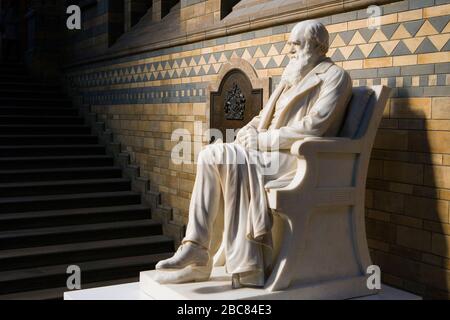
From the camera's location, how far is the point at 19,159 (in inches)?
287

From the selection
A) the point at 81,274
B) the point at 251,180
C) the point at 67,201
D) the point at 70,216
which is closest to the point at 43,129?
the point at 67,201

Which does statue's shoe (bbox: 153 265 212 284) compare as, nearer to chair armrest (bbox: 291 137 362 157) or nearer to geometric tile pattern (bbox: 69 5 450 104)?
chair armrest (bbox: 291 137 362 157)

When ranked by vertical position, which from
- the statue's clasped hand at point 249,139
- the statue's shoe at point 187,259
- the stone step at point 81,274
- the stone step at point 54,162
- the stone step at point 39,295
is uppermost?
A: the statue's clasped hand at point 249,139

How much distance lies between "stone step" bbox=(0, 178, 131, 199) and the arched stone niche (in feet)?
6.84

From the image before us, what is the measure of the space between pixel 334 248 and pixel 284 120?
900 millimetres

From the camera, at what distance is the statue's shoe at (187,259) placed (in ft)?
11.4

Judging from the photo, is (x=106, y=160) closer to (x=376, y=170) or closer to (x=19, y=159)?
(x=19, y=159)

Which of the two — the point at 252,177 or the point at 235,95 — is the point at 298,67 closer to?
the point at 252,177

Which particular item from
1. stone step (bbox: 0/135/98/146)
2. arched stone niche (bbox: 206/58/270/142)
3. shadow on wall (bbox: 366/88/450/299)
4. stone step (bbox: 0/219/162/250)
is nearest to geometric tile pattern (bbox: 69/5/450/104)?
arched stone niche (bbox: 206/58/270/142)

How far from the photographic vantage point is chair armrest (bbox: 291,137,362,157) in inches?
135

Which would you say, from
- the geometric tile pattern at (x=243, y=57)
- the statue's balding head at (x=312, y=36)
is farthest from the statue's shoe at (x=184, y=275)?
the geometric tile pattern at (x=243, y=57)

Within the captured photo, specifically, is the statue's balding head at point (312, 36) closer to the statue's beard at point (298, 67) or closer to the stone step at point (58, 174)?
the statue's beard at point (298, 67)

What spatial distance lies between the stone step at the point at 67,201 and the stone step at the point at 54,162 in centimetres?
75

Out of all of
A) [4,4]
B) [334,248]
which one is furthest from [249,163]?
[4,4]
